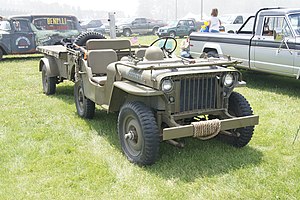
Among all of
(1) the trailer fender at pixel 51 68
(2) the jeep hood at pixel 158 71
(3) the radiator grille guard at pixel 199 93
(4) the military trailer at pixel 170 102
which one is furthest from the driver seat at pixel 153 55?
(1) the trailer fender at pixel 51 68

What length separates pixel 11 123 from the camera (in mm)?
6188

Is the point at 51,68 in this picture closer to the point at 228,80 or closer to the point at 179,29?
the point at 228,80

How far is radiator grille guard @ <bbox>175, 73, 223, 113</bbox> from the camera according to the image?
4.36 m

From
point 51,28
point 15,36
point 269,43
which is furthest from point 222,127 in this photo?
point 51,28

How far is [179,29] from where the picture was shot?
27.6m

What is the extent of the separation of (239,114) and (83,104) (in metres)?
2.71

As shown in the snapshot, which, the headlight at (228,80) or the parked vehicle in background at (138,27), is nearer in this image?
the headlight at (228,80)

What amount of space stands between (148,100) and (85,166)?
43.1 inches

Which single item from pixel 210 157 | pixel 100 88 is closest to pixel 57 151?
pixel 100 88

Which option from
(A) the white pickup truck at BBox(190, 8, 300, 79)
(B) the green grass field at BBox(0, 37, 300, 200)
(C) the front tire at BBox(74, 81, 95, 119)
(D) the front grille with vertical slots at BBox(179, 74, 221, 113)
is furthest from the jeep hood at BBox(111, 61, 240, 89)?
(A) the white pickup truck at BBox(190, 8, 300, 79)

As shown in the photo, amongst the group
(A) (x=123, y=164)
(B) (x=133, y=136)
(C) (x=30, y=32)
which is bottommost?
(A) (x=123, y=164)

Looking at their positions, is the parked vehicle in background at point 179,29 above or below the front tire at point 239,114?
above

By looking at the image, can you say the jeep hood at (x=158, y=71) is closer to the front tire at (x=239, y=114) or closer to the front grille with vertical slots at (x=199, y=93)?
the front grille with vertical slots at (x=199, y=93)

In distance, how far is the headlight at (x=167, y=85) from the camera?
4145 millimetres
